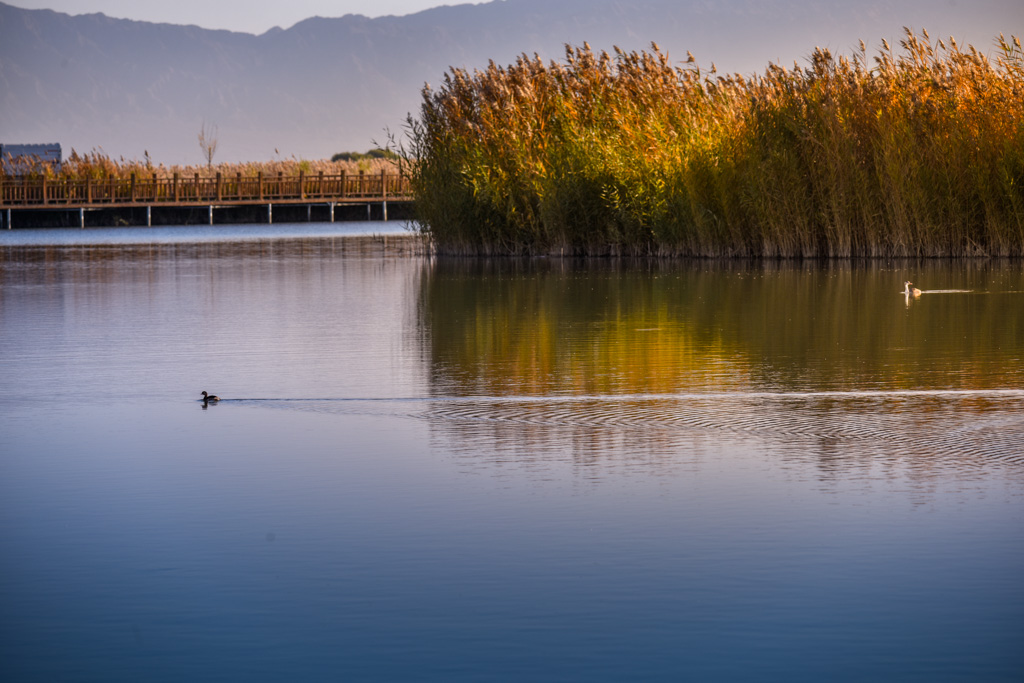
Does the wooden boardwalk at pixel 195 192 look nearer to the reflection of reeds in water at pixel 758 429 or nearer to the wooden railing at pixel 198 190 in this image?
the wooden railing at pixel 198 190

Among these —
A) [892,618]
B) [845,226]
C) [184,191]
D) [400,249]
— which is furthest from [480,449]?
[184,191]

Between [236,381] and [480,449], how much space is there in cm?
Answer: 299

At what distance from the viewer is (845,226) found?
805 inches

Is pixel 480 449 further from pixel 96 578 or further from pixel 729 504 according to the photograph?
pixel 96 578

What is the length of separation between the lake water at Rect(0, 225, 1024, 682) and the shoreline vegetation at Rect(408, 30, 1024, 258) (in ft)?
24.3

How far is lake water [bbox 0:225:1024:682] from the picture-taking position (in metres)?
4.24

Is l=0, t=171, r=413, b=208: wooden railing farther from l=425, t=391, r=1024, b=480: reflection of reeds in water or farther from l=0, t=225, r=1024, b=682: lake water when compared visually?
l=425, t=391, r=1024, b=480: reflection of reeds in water

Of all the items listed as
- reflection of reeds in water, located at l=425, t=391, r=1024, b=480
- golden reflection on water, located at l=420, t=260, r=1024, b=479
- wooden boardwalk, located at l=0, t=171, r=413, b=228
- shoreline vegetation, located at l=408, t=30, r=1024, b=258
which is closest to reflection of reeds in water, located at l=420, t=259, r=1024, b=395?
golden reflection on water, located at l=420, t=260, r=1024, b=479

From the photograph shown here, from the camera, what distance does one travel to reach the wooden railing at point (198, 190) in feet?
158

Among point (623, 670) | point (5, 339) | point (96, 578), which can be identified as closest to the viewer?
point (623, 670)

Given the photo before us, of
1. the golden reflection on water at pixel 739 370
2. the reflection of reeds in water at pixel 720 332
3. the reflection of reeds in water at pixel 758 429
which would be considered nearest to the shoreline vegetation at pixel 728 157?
the reflection of reeds in water at pixel 720 332

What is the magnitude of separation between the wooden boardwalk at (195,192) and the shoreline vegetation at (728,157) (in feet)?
70.1

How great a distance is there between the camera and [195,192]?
172 ft

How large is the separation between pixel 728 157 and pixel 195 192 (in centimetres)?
3452
